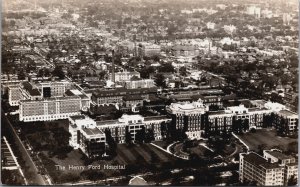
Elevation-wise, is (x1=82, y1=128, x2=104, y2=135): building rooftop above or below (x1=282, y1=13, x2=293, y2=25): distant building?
below

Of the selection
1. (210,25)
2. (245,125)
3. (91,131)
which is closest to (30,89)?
(91,131)

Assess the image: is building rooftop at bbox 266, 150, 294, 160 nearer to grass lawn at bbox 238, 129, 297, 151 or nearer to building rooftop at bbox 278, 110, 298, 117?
grass lawn at bbox 238, 129, 297, 151

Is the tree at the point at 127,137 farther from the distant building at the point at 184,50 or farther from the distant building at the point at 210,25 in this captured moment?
the distant building at the point at 210,25

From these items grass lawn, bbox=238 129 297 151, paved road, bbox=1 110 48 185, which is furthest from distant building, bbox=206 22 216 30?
paved road, bbox=1 110 48 185

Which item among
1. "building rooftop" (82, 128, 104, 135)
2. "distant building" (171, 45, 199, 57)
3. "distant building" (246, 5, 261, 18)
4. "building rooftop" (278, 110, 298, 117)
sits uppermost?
"distant building" (246, 5, 261, 18)

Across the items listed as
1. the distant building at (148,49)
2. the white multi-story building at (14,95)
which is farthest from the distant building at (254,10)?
the white multi-story building at (14,95)

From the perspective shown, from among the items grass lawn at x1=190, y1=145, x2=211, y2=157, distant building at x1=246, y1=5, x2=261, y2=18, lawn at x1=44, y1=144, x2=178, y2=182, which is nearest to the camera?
lawn at x1=44, y1=144, x2=178, y2=182
